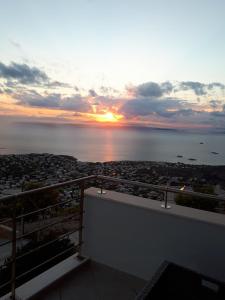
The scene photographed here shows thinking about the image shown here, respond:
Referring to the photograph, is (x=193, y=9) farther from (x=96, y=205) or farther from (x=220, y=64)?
(x=96, y=205)

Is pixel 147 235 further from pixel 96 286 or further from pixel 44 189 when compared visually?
pixel 44 189

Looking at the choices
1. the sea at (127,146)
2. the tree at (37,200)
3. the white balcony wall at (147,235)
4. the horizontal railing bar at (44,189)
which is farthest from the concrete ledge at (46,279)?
the sea at (127,146)

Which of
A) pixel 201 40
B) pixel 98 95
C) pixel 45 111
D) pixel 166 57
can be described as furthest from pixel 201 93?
pixel 45 111

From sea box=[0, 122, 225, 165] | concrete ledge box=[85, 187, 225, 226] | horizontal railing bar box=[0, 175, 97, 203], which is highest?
horizontal railing bar box=[0, 175, 97, 203]

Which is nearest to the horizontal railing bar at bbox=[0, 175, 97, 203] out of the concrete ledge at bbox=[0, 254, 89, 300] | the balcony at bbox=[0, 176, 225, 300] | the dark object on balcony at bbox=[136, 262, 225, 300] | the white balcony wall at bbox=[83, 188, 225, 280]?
the balcony at bbox=[0, 176, 225, 300]

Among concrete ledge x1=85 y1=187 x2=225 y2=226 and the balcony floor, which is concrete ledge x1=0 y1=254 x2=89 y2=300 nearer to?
the balcony floor

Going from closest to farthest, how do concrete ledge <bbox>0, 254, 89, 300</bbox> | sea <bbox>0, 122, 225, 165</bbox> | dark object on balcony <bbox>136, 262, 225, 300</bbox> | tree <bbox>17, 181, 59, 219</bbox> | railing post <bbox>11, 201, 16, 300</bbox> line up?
dark object on balcony <bbox>136, 262, 225, 300</bbox> < railing post <bbox>11, 201, 16, 300</bbox> < concrete ledge <bbox>0, 254, 89, 300</bbox> < tree <bbox>17, 181, 59, 219</bbox> < sea <bbox>0, 122, 225, 165</bbox>

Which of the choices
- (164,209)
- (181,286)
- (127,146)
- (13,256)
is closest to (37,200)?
(13,256)
